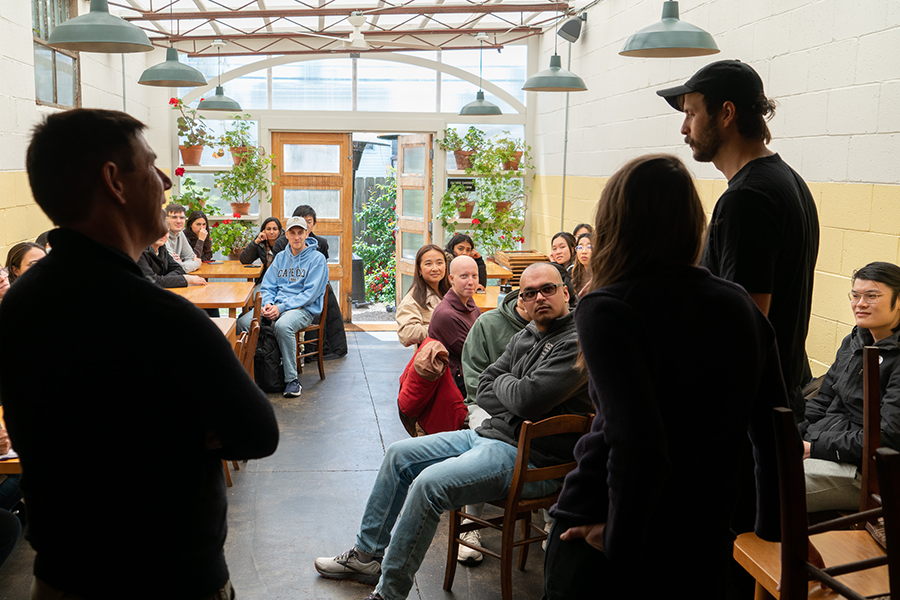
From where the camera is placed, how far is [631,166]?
4.56 ft

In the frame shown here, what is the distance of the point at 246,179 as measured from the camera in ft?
26.8

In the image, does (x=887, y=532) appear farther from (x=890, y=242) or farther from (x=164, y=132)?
(x=164, y=132)

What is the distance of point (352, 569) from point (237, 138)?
6.39m

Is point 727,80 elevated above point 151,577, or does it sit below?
above

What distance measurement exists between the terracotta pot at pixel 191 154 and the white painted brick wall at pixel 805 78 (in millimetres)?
4626

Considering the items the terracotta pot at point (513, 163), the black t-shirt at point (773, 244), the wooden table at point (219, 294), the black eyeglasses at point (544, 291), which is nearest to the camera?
the black t-shirt at point (773, 244)

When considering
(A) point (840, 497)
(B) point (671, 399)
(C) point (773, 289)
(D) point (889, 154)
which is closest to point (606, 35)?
(D) point (889, 154)

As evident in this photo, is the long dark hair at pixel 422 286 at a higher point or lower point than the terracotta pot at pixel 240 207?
lower

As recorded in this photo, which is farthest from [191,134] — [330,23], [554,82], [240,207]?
[554,82]

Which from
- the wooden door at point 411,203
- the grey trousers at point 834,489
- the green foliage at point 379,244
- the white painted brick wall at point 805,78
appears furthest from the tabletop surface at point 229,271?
the grey trousers at point 834,489

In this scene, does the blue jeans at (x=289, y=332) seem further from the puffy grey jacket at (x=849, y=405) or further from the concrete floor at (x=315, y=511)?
the puffy grey jacket at (x=849, y=405)

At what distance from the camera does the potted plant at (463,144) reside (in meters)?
8.45

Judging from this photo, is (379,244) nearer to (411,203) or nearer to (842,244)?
(411,203)

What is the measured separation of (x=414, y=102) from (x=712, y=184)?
4.63 metres
